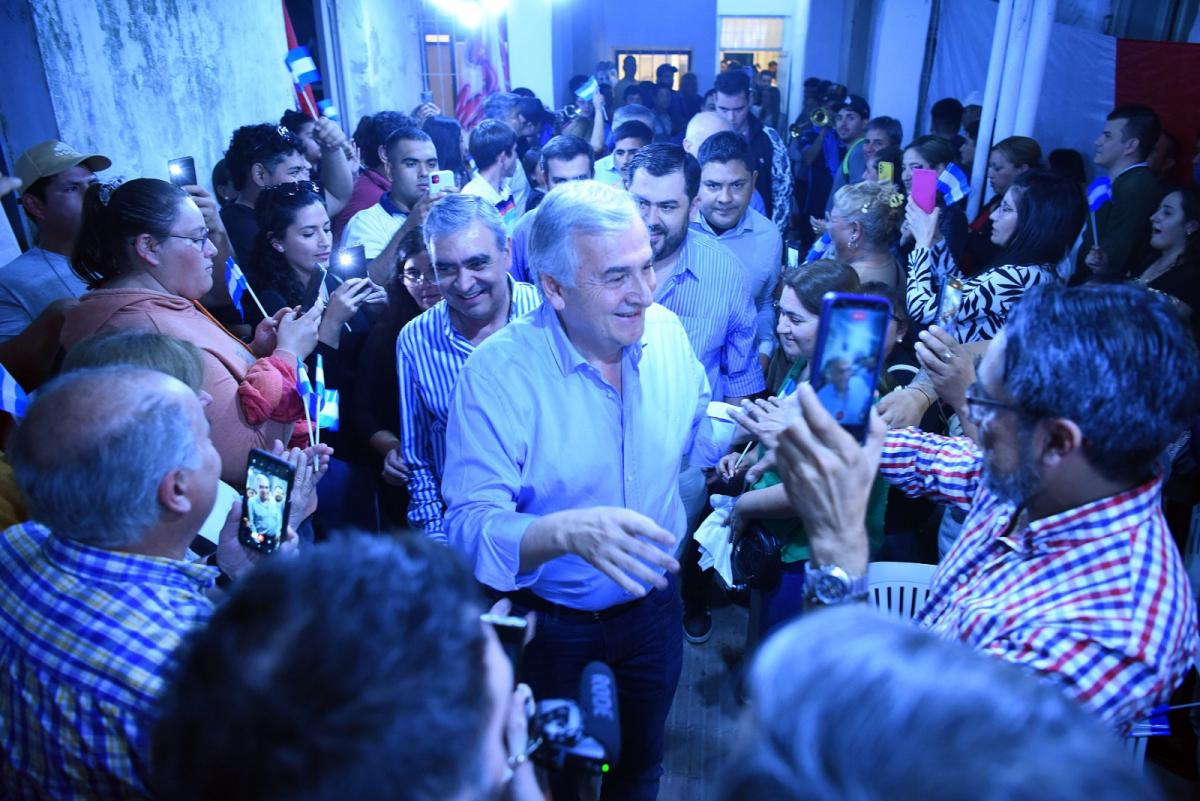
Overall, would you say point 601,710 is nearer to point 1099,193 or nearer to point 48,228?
point 48,228

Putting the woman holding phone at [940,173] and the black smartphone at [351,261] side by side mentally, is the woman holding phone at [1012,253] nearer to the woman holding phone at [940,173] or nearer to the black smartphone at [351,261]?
the woman holding phone at [940,173]

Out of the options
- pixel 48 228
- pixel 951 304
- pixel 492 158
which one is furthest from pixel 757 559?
pixel 492 158

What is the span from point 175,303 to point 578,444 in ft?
5.01

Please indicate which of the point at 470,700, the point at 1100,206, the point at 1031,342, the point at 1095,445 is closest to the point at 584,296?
the point at 1031,342

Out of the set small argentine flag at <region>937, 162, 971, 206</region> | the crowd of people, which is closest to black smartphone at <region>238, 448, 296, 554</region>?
the crowd of people

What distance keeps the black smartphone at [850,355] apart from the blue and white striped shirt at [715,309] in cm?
181

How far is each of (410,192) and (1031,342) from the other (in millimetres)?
3793

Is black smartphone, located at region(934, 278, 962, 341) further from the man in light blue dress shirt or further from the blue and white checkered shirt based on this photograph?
the blue and white checkered shirt

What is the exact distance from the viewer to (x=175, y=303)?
7.95 ft

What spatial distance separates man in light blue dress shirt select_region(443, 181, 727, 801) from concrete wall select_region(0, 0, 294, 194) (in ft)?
9.79

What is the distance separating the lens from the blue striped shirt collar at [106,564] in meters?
1.26

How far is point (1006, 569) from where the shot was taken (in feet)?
4.54

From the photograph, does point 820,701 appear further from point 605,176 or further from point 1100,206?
point 605,176

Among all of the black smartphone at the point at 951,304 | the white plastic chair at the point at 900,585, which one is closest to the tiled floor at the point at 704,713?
the white plastic chair at the point at 900,585
